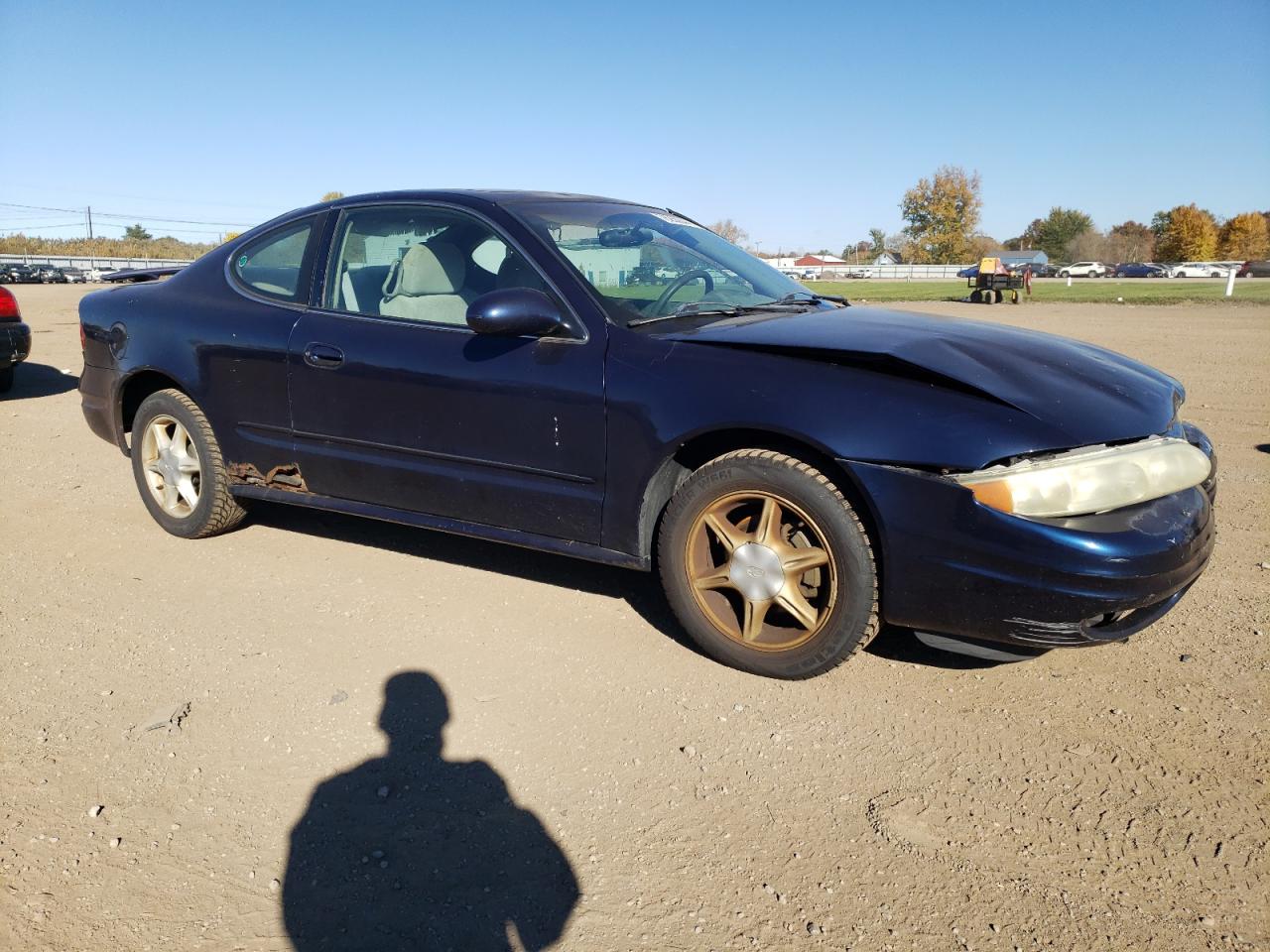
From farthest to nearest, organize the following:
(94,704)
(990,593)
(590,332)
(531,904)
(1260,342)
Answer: (1260,342)
(590,332)
(94,704)
(990,593)
(531,904)

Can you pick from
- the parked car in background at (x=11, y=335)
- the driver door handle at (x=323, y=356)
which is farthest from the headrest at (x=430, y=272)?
the parked car in background at (x=11, y=335)

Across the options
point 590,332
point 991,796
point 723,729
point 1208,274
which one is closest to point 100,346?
point 590,332

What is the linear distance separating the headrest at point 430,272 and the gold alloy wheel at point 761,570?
1529 millimetres

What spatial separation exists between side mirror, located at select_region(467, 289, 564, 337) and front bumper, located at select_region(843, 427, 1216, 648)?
48.2 inches

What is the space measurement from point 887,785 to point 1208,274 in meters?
83.0

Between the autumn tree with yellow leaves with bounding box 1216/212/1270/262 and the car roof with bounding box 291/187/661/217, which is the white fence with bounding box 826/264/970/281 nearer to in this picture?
the autumn tree with yellow leaves with bounding box 1216/212/1270/262

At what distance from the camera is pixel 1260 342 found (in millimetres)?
13688

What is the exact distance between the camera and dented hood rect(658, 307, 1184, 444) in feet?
9.30

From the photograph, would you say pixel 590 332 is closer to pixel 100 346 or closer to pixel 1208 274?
pixel 100 346

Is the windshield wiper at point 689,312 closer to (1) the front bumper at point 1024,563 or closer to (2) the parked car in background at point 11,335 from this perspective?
(1) the front bumper at point 1024,563

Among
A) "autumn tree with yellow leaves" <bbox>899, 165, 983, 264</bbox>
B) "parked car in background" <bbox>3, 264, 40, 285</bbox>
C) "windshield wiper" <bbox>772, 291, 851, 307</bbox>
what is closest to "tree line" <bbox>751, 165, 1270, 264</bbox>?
"autumn tree with yellow leaves" <bbox>899, 165, 983, 264</bbox>

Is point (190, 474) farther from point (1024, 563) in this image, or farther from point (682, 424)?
point (1024, 563)

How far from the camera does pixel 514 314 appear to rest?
331 centimetres

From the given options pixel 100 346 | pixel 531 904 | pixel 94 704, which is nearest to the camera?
pixel 531 904
